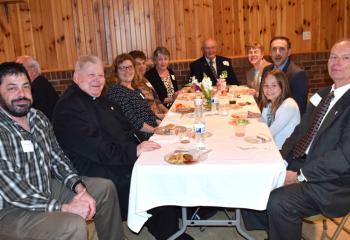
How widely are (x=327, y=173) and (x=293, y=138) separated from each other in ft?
2.11

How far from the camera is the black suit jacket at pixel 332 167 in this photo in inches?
84.4

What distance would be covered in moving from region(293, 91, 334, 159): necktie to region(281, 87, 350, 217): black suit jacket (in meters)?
0.19

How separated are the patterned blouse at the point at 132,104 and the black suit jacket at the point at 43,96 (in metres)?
0.74

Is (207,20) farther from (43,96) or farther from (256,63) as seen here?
(43,96)

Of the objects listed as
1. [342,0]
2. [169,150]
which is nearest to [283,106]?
[169,150]

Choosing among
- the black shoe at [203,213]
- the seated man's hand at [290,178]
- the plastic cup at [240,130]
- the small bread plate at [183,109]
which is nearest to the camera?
the seated man's hand at [290,178]

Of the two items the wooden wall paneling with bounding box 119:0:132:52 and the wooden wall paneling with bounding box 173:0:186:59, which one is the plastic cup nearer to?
the wooden wall paneling with bounding box 173:0:186:59

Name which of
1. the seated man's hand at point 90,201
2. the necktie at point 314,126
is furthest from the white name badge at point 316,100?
the seated man's hand at point 90,201

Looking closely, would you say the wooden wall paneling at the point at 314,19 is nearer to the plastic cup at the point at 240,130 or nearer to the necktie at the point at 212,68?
the necktie at the point at 212,68

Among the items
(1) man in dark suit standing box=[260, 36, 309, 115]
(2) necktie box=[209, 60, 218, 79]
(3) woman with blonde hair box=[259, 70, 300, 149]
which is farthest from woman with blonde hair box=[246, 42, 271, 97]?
(3) woman with blonde hair box=[259, 70, 300, 149]

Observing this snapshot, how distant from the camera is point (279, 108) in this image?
309cm

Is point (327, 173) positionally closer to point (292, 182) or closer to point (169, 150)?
point (292, 182)

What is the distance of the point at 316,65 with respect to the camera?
6.38m

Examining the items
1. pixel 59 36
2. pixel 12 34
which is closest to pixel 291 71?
pixel 59 36
